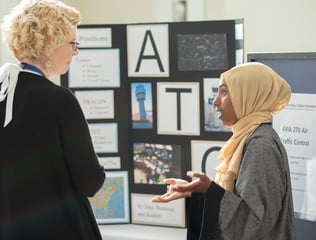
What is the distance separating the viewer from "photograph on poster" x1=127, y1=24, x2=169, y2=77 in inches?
116

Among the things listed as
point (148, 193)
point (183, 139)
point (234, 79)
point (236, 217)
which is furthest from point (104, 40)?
point (236, 217)

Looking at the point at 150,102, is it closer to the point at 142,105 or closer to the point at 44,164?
the point at 142,105

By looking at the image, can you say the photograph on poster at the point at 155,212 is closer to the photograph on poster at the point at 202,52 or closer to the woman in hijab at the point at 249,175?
the photograph on poster at the point at 202,52

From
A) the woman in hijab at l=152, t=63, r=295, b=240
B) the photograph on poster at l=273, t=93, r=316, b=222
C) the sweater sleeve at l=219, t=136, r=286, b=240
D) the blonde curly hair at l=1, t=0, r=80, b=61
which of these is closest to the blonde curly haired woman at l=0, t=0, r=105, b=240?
the blonde curly hair at l=1, t=0, r=80, b=61

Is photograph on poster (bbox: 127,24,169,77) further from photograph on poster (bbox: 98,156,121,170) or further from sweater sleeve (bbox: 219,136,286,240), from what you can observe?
sweater sleeve (bbox: 219,136,286,240)

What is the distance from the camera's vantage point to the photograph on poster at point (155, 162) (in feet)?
9.90

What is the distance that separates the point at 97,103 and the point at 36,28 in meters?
1.38

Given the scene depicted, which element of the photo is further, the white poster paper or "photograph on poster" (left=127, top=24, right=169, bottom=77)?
the white poster paper

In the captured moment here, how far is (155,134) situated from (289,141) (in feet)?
2.70

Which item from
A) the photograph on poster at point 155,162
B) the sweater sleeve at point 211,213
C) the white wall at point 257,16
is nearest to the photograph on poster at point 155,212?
the photograph on poster at point 155,162

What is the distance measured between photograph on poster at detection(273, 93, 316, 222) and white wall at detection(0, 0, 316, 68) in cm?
55

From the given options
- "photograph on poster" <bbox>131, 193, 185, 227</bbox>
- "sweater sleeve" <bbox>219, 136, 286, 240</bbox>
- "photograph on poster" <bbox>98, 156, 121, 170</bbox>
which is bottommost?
"photograph on poster" <bbox>131, 193, 185, 227</bbox>

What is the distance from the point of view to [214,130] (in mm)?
2916

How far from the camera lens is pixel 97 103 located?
3.12 m
